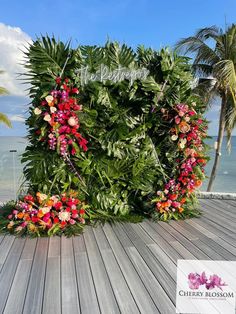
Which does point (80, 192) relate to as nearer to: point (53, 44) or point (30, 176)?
point (30, 176)

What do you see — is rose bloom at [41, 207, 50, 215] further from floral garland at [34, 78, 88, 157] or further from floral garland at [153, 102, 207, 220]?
floral garland at [153, 102, 207, 220]

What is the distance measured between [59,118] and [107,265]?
1.54 metres

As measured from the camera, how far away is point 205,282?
6.54ft

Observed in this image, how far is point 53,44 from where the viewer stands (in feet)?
10.2

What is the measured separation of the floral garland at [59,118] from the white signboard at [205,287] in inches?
65.0

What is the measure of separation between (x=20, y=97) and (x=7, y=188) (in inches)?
81.7

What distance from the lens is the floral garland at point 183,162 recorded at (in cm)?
335

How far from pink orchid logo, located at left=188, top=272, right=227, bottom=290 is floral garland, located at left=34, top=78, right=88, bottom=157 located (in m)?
1.75

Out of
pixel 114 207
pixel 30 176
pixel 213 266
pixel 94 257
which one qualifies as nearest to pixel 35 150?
pixel 30 176

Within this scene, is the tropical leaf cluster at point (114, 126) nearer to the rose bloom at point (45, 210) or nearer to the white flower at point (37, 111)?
the white flower at point (37, 111)

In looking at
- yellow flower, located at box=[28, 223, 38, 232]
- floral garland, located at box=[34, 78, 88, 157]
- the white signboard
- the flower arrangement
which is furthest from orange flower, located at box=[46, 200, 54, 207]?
the white signboard

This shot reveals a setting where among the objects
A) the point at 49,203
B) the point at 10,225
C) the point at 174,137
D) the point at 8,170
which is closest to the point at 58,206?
the point at 49,203

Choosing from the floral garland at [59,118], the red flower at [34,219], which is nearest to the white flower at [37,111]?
the floral garland at [59,118]

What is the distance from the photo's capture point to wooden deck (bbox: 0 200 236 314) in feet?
5.94
